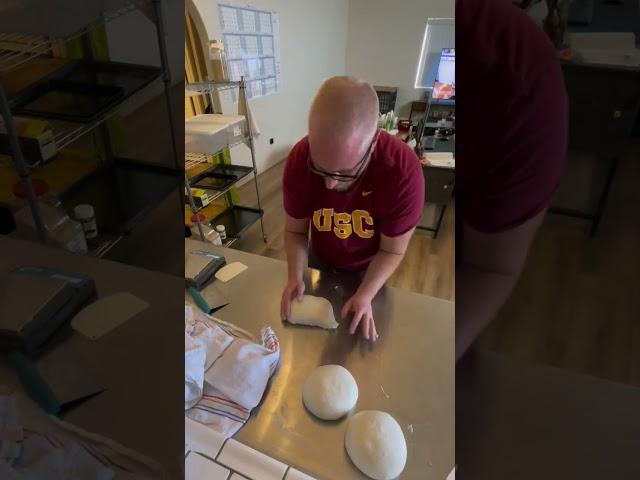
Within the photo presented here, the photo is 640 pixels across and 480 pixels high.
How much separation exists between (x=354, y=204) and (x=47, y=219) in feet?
2.52

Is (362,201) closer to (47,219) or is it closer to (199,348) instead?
(199,348)

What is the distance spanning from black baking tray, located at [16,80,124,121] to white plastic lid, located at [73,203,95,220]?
0.09ft

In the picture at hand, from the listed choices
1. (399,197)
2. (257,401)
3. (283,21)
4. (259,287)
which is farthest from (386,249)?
(283,21)

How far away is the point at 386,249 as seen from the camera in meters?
0.87

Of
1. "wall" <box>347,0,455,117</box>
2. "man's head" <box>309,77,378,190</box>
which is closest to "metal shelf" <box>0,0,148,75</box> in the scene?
"man's head" <box>309,77,378,190</box>

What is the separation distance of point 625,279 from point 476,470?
11 cm

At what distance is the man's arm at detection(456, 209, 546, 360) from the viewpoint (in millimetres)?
104

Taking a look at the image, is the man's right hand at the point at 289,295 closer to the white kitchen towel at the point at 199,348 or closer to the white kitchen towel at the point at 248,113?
the white kitchen towel at the point at 199,348

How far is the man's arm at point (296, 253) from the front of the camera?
822mm

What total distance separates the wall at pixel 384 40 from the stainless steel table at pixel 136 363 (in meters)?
0.93

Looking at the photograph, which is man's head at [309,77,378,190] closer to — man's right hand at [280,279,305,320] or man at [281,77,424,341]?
man at [281,77,424,341]

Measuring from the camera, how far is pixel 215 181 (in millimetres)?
1933

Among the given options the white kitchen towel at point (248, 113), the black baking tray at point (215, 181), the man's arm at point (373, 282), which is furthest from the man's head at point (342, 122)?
the black baking tray at point (215, 181)

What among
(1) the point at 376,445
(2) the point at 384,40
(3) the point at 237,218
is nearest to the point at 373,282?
(1) the point at 376,445
